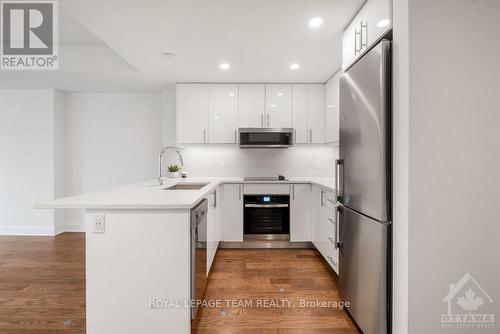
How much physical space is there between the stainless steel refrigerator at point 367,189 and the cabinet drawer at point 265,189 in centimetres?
153

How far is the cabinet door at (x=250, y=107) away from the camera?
3971 mm

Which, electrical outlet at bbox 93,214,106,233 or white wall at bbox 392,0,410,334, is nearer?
white wall at bbox 392,0,410,334

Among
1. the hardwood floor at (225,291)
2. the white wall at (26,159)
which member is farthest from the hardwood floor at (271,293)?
the white wall at (26,159)

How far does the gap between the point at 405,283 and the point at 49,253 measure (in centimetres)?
417

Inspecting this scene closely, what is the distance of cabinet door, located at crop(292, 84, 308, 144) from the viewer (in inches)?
157

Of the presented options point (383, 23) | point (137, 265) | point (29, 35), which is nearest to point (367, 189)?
point (383, 23)

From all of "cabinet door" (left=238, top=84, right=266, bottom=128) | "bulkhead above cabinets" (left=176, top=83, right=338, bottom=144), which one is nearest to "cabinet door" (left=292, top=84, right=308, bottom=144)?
"bulkhead above cabinets" (left=176, top=83, right=338, bottom=144)

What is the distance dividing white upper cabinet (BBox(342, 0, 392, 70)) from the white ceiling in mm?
98

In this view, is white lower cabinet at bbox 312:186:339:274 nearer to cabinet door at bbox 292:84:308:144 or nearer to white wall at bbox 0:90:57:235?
cabinet door at bbox 292:84:308:144

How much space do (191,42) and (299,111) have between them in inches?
77.4

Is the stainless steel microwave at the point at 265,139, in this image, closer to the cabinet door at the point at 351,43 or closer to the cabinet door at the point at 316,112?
the cabinet door at the point at 316,112

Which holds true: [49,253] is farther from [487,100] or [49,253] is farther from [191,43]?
[487,100]

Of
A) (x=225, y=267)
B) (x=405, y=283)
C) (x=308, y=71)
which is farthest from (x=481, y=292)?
(x=308, y=71)

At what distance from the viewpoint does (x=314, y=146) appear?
4320 millimetres
